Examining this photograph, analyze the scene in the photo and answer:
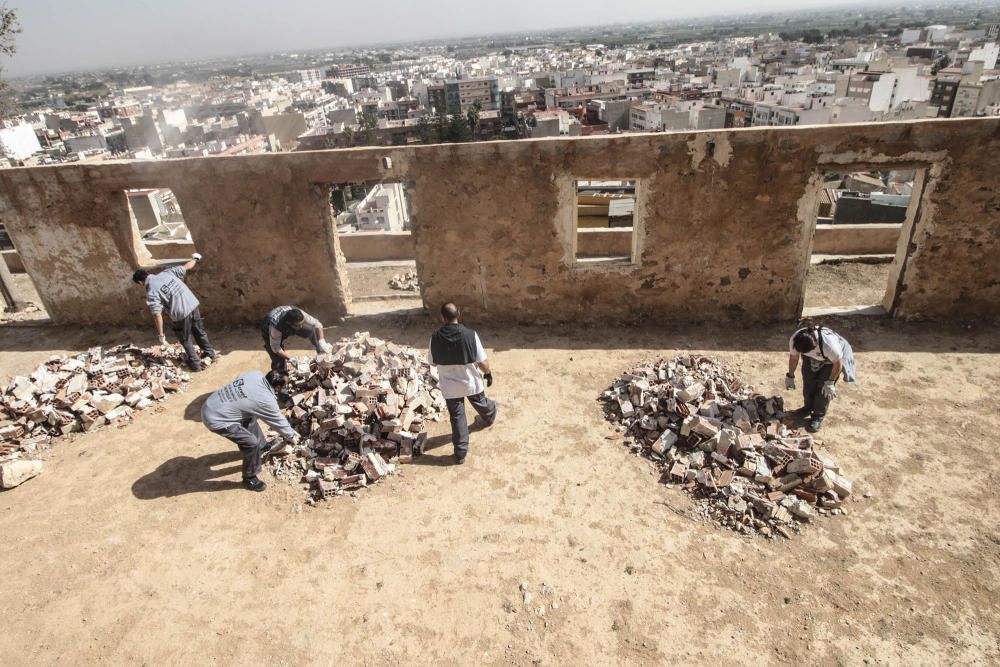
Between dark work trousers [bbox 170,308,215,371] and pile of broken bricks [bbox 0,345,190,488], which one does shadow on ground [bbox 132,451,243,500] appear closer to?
pile of broken bricks [bbox 0,345,190,488]

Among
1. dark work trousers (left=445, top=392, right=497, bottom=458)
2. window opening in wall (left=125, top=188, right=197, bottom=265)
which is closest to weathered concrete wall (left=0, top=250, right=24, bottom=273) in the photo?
window opening in wall (left=125, top=188, right=197, bottom=265)

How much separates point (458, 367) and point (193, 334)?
4469 mm

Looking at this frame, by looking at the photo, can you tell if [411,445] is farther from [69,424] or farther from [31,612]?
[69,424]

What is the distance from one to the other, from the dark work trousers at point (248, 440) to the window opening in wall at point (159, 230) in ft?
13.1

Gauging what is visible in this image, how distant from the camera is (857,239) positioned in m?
9.99

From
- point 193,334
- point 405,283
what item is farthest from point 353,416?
point 405,283

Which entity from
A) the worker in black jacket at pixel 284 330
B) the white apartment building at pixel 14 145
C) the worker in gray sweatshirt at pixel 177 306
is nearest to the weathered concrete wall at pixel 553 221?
the worker in gray sweatshirt at pixel 177 306

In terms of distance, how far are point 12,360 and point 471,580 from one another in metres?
7.96

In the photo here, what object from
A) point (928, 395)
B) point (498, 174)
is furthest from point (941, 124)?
point (498, 174)

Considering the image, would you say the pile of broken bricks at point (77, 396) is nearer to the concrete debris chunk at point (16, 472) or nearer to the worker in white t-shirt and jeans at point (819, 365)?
the concrete debris chunk at point (16, 472)

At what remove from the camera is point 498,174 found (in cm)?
681

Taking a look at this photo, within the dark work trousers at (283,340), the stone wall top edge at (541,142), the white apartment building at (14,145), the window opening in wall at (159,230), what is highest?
the stone wall top edge at (541,142)

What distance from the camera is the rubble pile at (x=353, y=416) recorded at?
523 cm

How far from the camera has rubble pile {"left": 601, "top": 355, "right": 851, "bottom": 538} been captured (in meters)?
4.55
